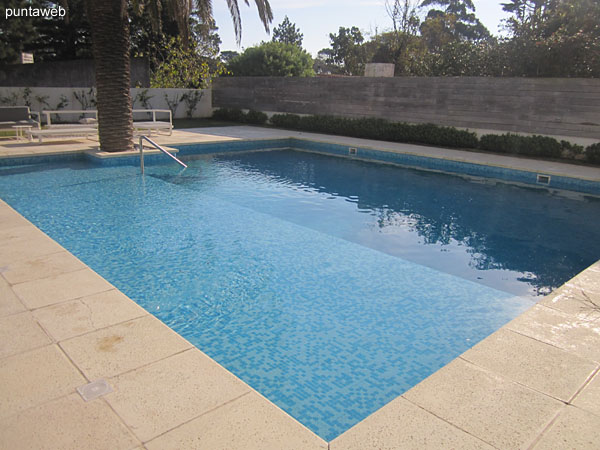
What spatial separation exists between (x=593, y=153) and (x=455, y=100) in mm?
3750

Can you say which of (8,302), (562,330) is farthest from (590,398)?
(8,302)

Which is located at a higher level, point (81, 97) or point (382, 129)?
point (81, 97)

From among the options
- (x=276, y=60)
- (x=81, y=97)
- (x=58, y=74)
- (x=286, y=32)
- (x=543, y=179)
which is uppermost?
(x=286, y=32)

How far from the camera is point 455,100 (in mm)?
12672

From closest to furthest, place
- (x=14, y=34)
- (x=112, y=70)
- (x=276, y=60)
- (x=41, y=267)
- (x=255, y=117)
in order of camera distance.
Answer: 1. (x=41, y=267)
2. (x=112, y=70)
3. (x=255, y=117)
4. (x=14, y=34)
5. (x=276, y=60)

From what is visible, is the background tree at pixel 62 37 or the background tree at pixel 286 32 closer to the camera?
the background tree at pixel 62 37

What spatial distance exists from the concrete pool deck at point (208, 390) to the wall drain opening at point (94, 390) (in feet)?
0.09

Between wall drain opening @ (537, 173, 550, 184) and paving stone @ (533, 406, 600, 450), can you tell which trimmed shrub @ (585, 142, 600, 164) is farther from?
paving stone @ (533, 406, 600, 450)

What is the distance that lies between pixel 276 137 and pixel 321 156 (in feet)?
6.34

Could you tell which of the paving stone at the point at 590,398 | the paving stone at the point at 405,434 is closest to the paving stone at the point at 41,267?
the paving stone at the point at 405,434

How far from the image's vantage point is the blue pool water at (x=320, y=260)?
342 cm

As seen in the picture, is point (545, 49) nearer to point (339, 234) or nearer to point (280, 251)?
point (339, 234)

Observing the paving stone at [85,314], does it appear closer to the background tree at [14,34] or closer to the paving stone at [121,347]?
the paving stone at [121,347]

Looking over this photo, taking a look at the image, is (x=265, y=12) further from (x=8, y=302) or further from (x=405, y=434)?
(x=405, y=434)
